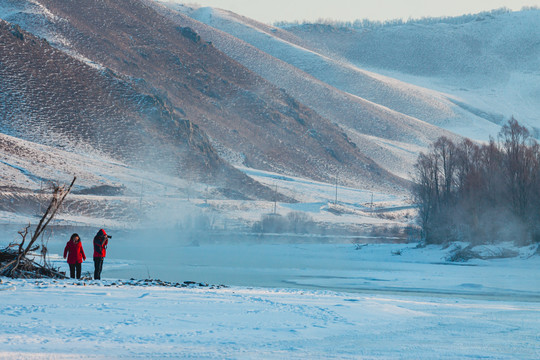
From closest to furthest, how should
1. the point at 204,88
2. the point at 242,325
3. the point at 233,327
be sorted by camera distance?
the point at 233,327 → the point at 242,325 → the point at 204,88

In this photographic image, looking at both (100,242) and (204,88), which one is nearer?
(100,242)

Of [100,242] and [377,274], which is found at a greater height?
[100,242]

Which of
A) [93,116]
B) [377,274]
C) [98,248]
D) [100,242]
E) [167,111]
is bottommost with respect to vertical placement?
[377,274]

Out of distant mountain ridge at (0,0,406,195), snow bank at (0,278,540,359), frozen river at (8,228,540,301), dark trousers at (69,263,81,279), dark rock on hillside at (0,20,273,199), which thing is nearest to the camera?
snow bank at (0,278,540,359)

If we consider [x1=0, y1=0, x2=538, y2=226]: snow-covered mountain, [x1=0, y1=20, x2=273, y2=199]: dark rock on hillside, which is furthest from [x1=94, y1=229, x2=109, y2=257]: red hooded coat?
[x1=0, y1=20, x2=273, y2=199]: dark rock on hillside

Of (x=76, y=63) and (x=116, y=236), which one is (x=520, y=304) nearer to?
(x=116, y=236)

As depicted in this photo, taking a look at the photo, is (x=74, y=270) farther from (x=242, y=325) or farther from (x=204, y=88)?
(x=204, y=88)

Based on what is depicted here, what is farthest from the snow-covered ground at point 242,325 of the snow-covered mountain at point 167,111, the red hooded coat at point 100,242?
the snow-covered mountain at point 167,111

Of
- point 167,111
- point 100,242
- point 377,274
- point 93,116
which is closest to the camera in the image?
point 100,242

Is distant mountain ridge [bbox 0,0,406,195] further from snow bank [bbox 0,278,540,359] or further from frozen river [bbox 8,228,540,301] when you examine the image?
snow bank [bbox 0,278,540,359]

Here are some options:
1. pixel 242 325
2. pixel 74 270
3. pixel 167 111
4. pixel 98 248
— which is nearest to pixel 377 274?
pixel 98 248

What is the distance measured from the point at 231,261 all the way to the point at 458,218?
1899cm

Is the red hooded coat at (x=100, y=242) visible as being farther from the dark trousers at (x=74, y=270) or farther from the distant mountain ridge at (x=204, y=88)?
the distant mountain ridge at (x=204, y=88)

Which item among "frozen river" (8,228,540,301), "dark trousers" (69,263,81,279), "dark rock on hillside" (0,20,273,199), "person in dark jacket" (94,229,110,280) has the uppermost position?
"dark rock on hillside" (0,20,273,199)
